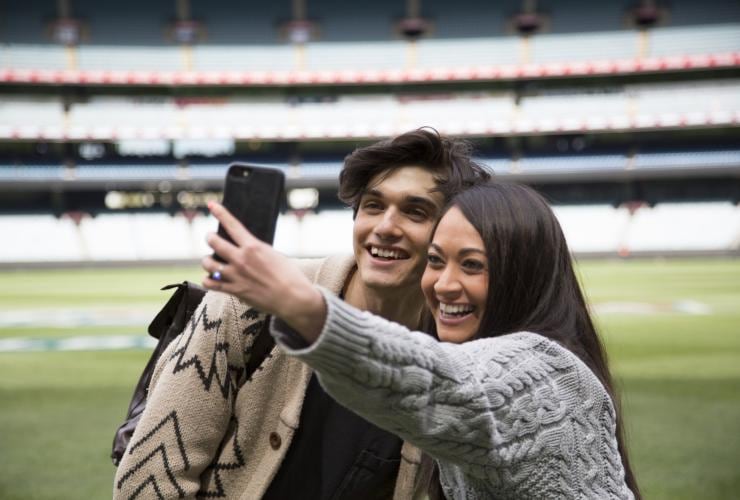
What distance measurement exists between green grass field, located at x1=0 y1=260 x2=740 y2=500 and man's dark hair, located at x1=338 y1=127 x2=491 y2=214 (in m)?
0.68

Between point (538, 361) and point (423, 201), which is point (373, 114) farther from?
point (538, 361)

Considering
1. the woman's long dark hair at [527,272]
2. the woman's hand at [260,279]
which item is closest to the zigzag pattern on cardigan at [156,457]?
the woman's long dark hair at [527,272]

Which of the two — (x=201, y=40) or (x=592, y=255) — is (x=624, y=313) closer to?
(x=592, y=255)

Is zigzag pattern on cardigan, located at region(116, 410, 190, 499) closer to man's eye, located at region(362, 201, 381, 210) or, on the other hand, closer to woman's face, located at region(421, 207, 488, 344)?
woman's face, located at region(421, 207, 488, 344)

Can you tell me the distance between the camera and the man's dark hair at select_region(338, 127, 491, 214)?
2.42 meters

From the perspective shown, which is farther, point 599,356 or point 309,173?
point 309,173

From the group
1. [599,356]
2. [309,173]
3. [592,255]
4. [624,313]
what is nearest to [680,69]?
[592,255]

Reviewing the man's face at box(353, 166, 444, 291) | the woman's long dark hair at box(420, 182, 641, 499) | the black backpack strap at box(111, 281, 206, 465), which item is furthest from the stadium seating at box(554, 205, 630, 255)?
the woman's long dark hair at box(420, 182, 641, 499)

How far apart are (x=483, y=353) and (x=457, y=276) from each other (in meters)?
0.35

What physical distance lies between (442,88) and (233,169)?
3378cm

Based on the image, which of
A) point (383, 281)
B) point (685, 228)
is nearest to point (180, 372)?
point (383, 281)

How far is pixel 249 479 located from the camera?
2.26m

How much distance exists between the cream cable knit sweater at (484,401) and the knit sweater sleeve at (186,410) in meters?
0.73

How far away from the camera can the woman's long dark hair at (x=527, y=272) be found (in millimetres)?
1748
